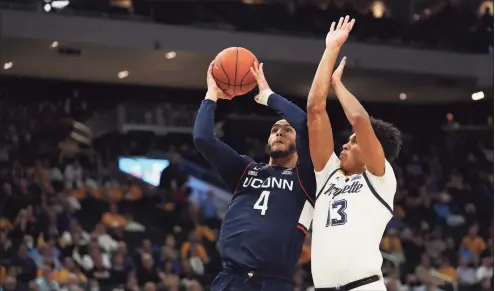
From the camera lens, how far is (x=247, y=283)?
5199mm

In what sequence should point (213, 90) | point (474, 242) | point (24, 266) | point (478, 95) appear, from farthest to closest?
1. point (478, 95)
2. point (474, 242)
3. point (24, 266)
4. point (213, 90)

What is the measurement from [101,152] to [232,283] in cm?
1375

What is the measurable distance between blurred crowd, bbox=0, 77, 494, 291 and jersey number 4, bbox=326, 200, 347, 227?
7703mm

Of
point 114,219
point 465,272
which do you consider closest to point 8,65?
point 114,219

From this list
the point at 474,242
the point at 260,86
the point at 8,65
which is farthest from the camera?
the point at 8,65

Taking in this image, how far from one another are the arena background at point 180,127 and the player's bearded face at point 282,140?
23.6ft

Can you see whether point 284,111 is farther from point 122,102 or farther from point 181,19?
point 122,102

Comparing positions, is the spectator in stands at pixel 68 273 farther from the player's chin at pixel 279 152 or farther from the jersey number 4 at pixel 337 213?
the jersey number 4 at pixel 337 213

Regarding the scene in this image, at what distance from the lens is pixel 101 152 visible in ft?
61.2

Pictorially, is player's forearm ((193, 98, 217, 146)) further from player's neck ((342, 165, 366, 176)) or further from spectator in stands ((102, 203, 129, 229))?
spectator in stands ((102, 203, 129, 229))

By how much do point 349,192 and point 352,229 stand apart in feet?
0.70

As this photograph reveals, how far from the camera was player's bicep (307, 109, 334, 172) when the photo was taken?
5.03 m

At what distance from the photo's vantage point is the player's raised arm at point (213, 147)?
18.2 feet

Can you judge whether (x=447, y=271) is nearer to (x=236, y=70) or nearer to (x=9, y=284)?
(x=9, y=284)
